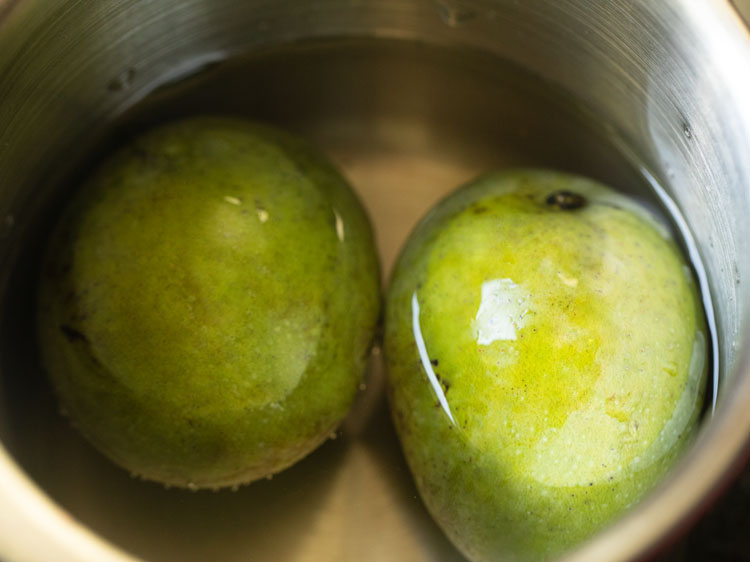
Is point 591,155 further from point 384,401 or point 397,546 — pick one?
point 397,546

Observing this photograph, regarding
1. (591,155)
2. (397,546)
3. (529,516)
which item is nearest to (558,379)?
(529,516)

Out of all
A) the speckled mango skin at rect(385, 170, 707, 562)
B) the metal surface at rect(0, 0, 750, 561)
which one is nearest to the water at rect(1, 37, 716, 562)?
the metal surface at rect(0, 0, 750, 561)

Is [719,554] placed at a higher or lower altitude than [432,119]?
lower

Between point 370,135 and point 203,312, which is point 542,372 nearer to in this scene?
point 203,312

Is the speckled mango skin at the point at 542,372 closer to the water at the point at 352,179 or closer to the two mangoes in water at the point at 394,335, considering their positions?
the two mangoes in water at the point at 394,335

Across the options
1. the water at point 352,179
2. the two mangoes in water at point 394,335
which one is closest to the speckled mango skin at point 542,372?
the two mangoes in water at point 394,335

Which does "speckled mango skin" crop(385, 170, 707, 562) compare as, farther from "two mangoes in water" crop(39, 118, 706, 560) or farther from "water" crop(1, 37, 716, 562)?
"water" crop(1, 37, 716, 562)
